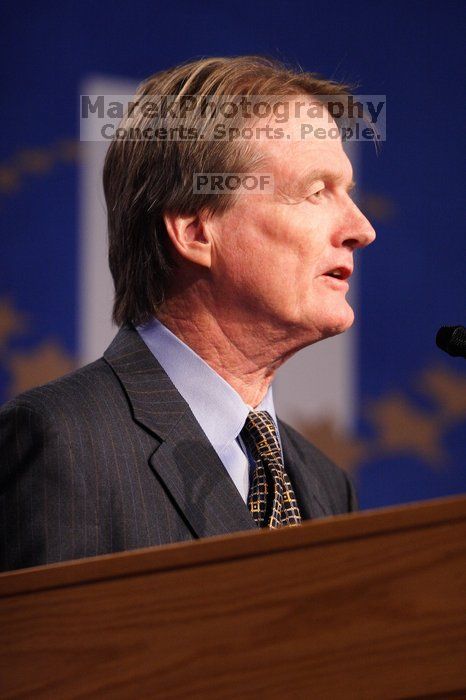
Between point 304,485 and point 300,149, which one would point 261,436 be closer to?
point 304,485

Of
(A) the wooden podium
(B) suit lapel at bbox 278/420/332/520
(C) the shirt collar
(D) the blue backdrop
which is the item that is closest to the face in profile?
(C) the shirt collar

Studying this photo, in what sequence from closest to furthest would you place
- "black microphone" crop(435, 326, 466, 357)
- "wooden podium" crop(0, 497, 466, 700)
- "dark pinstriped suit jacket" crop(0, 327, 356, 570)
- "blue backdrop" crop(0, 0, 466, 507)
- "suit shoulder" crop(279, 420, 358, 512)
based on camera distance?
1. "wooden podium" crop(0, 497, 466, 700)
2. "black microphone" crop(435, 326, 466, 357)
3. "dark pinstriped suit jacket" crop(0, 327, 356, 570)
4. "suit shoulder" crop(279, 420, 358, 512)
5. "blue backdrop" crop(0, 0, 466, 507)

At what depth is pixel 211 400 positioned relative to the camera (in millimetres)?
1530

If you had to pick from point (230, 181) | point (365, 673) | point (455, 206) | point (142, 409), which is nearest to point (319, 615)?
point (365, 673)

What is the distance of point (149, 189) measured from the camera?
1.64 meters

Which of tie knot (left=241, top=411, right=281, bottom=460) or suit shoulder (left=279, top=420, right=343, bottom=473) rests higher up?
tie knot (left=241, top=411, right=281, bottom=460)

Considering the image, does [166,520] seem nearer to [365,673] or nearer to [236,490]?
[236,490]

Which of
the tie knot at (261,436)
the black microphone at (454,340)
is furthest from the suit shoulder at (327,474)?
the black microphone at (454,340)

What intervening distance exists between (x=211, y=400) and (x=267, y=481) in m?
0.15

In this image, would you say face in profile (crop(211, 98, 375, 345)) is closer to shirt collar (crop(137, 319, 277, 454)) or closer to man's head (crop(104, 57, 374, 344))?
man's head (crop(104, 57, 374, 344))

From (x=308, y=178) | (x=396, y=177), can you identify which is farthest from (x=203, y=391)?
(x=396, y=177)

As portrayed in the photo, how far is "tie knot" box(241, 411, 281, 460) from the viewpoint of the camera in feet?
5.03

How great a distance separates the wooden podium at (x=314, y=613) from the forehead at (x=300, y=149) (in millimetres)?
843

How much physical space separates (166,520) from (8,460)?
224 millimetres
